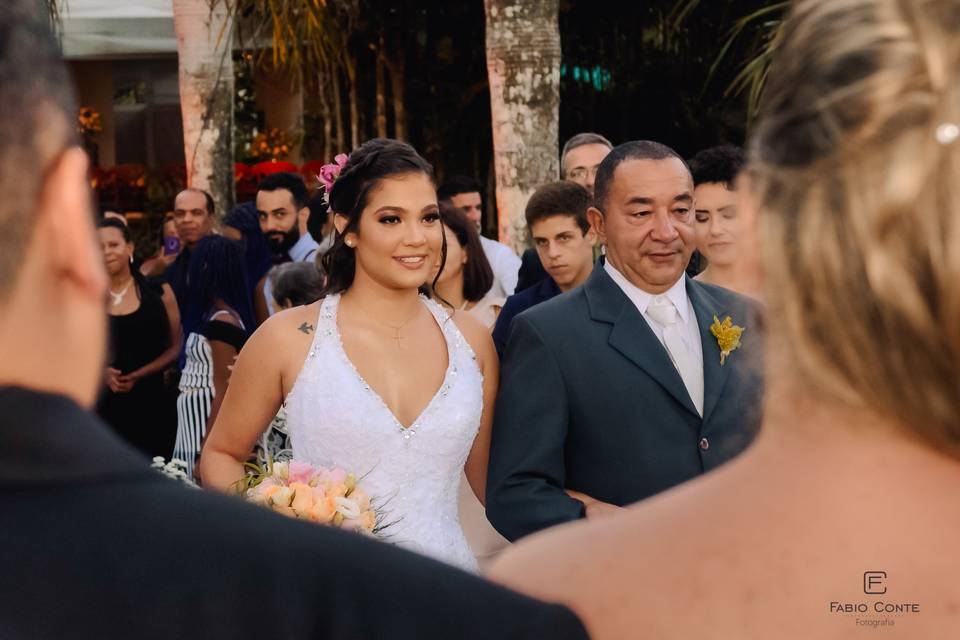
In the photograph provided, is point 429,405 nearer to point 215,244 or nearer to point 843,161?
point 215,244

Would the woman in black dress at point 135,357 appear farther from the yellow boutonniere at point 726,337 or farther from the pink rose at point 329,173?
the yellow boutonniere at point 726,337

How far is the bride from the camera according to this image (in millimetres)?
4711

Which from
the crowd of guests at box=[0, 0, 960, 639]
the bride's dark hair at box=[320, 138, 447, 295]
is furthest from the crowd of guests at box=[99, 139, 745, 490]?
the crowd of guests at box=[0, 0, 960, 639]

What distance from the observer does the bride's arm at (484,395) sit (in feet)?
16.3

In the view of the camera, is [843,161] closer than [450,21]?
Yes

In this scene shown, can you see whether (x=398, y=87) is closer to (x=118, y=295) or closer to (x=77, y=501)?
(x=118, y=295)

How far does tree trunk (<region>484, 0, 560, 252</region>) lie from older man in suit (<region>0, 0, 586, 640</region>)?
7.75 metres

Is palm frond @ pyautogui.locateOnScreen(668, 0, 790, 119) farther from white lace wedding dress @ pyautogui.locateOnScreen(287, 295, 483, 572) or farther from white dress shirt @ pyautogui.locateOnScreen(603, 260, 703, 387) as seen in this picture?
white lace wedding dress @ pyautogui.locateOnScreen(287, 295, 483, 572)

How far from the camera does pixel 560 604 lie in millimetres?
1257

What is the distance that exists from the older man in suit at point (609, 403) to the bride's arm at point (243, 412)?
0.92 m

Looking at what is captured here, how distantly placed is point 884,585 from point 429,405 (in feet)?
12.0

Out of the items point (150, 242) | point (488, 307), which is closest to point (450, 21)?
point (150, 242)

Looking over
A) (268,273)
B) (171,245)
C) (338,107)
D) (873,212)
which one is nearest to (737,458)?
(873,212)

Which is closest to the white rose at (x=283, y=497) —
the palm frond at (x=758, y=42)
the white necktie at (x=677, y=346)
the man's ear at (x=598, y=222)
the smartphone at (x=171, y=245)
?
the white necktie at (x=677, y=346)
